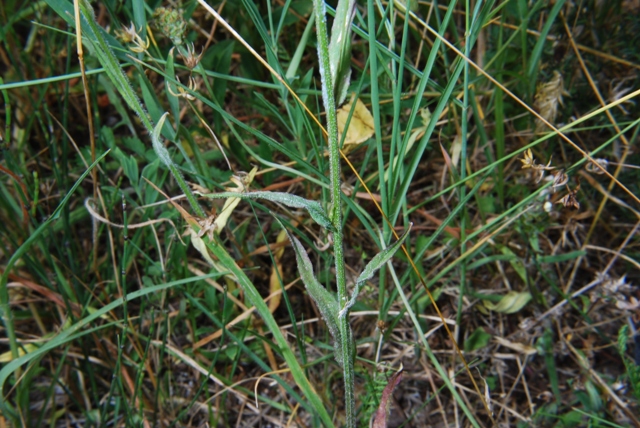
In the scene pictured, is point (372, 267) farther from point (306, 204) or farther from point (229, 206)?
point (229, 206)

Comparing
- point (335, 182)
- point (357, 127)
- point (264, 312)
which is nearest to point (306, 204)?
point (335, 182)

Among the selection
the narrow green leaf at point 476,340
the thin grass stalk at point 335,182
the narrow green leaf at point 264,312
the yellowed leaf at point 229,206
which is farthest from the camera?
the narrow green leaf at point 476,340

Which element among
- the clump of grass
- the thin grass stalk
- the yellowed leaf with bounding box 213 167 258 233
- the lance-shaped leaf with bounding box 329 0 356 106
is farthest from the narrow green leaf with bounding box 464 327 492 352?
the lance-shaped leaf with bounding box 329 0 356 106

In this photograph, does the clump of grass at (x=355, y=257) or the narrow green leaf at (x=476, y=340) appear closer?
the clump of grass at (x=355, y=257)

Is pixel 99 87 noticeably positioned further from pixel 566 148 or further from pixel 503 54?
pixel 566 148

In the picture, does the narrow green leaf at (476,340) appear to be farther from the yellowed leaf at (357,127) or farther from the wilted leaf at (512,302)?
the yellowed leaf at (357,127)

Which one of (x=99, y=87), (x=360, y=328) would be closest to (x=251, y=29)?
(x=99, y=87)

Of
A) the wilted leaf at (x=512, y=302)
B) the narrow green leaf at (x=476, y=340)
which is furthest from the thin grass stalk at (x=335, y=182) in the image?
the wilted leaf at (x=512, y=302)
